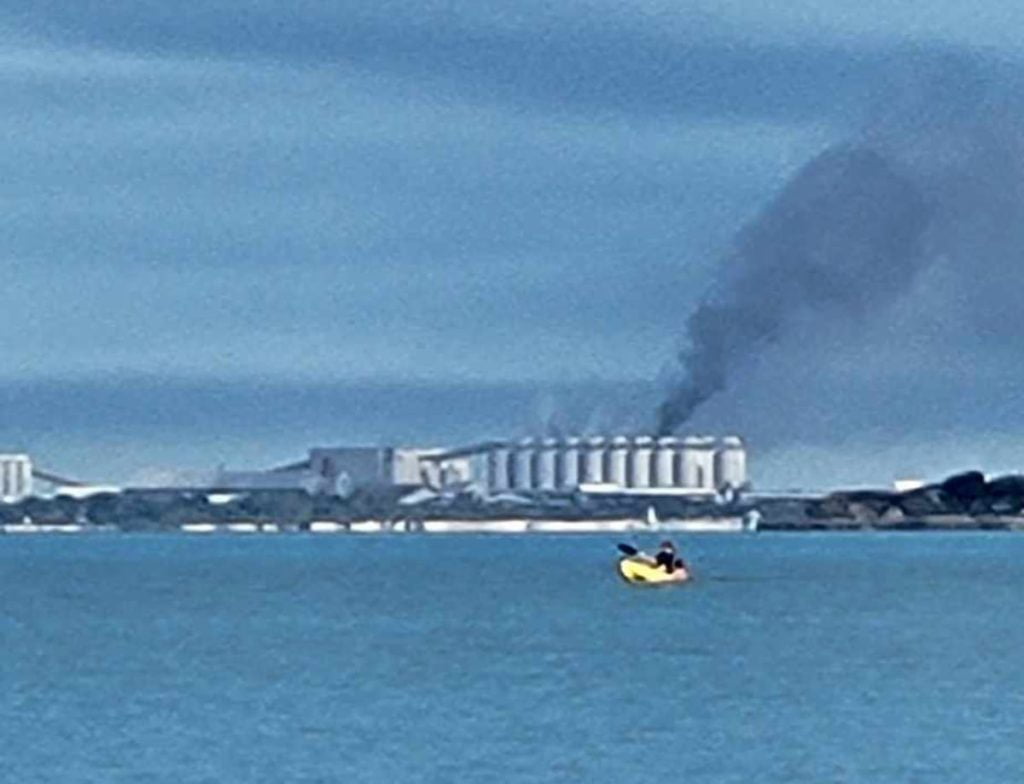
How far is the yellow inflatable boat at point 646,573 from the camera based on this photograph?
104 m

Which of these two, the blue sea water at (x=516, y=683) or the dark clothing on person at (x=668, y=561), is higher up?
the dark clothing on person at (x=668, y=561)

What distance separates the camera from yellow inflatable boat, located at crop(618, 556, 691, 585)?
341ft

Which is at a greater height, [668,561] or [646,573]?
[668,561]

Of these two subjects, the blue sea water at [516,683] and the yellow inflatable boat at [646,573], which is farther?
the yellow inflatable boat at [646,573]

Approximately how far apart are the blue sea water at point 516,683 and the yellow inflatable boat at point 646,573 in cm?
66

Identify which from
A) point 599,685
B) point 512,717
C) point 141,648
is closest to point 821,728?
point 512,717

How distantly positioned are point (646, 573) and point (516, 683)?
46.2 metres

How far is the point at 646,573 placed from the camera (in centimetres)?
10438

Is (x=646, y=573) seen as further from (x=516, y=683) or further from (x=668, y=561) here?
(x=516, y=683)

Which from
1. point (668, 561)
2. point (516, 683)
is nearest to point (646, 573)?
point (668, 561)

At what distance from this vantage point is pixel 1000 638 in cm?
6988

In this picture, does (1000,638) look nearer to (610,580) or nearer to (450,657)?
(450,657)

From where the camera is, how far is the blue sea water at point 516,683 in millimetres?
45062

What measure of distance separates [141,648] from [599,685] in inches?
567
